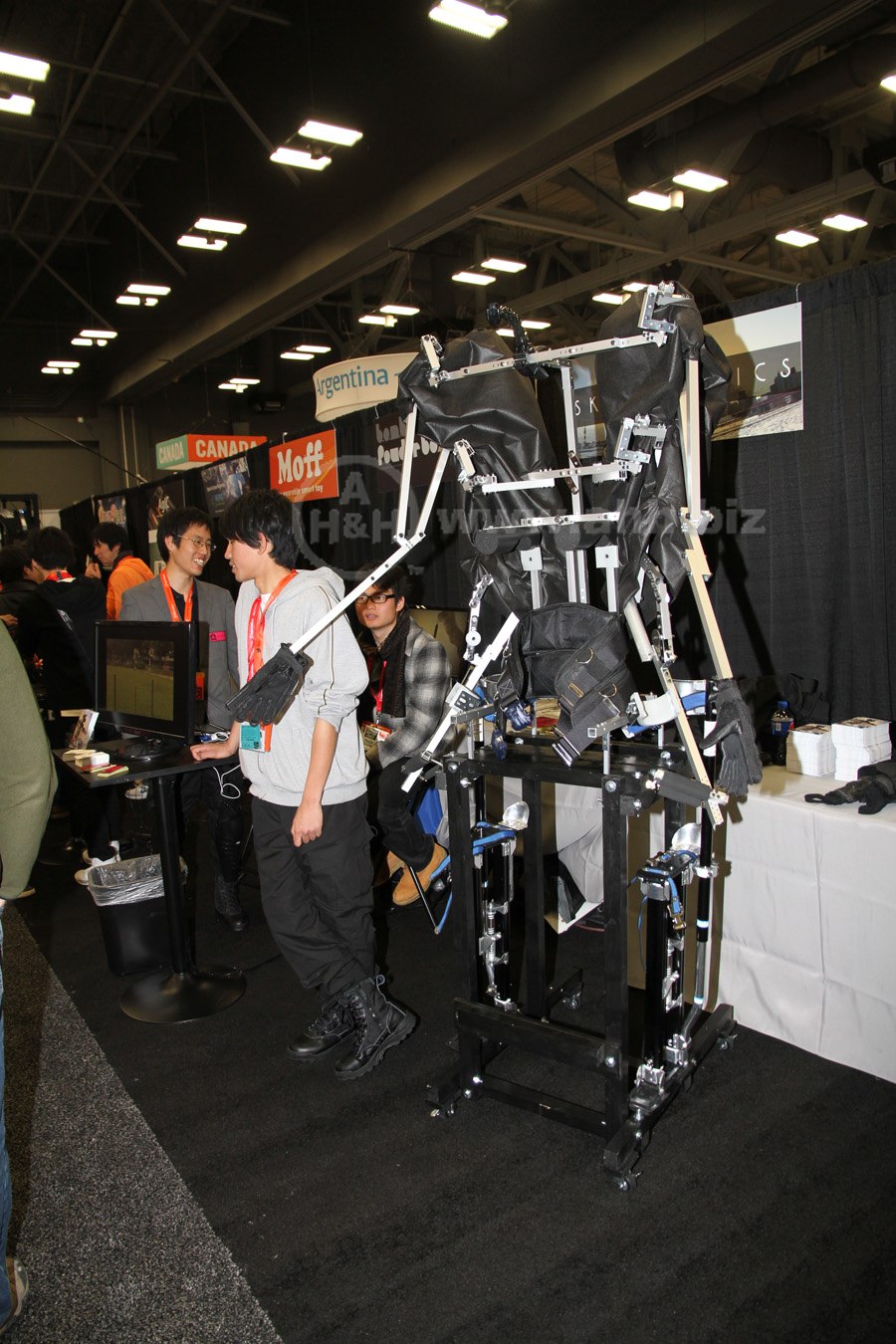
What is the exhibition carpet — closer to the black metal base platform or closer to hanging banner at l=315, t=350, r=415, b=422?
the black metal base platform

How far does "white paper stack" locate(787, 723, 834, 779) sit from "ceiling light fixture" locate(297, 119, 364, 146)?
5818mm

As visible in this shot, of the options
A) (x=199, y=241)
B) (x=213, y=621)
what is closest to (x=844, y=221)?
(x=199, y=241)

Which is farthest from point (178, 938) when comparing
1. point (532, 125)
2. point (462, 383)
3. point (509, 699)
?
point (532, 125)

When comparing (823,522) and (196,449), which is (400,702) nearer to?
(823,522)

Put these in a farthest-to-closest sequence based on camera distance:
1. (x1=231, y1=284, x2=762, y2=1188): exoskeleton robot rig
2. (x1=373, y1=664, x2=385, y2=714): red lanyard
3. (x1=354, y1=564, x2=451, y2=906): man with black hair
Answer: (x1=373, y1=664, x2=385, y2=714): red lanyard, (x1=354, y1=564, x2=451, y2=906): man with black hair, (x1=231, y1=284, x2=762, y2=1188): exoskeleton robot rig

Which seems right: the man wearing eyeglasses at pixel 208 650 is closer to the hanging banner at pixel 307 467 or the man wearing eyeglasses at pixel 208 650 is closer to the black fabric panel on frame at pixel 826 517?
the black fabric panel on frame at pixel 826 517

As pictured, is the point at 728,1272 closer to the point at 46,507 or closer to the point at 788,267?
the point at 788,267

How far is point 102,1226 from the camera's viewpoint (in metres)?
1.85

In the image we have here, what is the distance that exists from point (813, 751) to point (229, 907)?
7.33ft

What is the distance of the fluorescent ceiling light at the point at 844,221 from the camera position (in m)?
7.91

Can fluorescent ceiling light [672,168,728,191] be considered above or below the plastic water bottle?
above

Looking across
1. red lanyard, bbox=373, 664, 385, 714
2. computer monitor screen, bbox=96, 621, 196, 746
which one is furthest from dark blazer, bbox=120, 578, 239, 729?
red lanyard, bbox=373, 664, 385, 714

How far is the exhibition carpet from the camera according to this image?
5.16 ft

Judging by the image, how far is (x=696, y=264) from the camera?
31.9 feet
